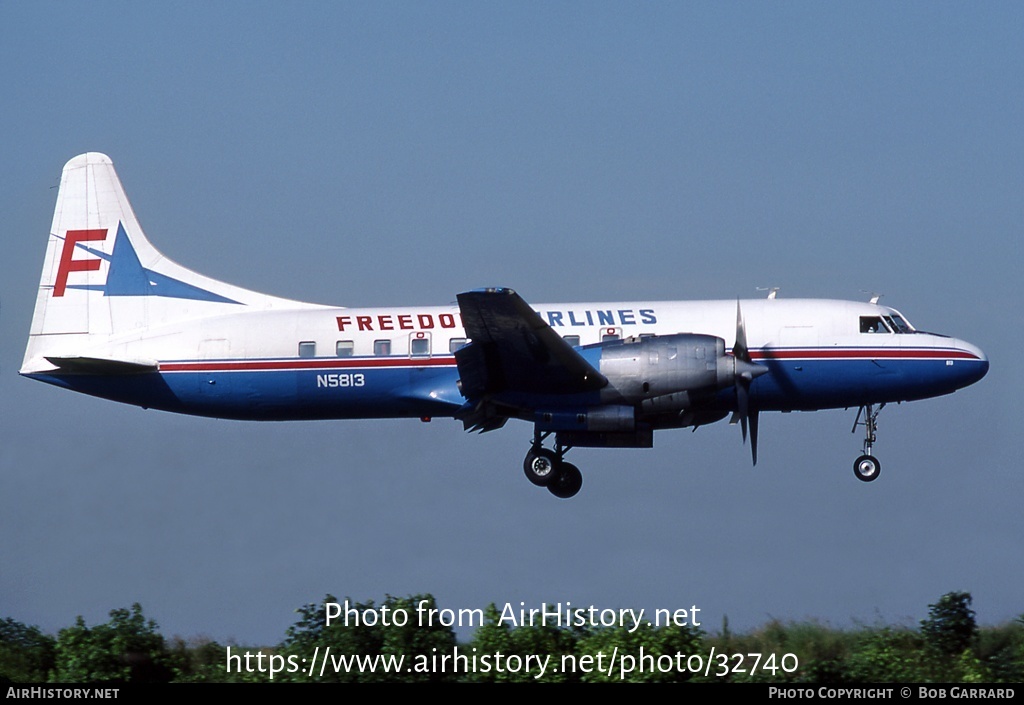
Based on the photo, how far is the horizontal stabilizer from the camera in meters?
27.9

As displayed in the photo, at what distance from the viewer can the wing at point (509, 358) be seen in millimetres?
24844

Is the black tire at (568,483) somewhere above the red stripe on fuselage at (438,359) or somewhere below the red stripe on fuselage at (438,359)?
below

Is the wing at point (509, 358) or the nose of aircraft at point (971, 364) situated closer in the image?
the wing at point (509, 358)

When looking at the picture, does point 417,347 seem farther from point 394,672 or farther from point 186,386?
point 394,672

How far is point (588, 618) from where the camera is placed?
23.8 meters

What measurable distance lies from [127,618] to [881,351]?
1421 cm

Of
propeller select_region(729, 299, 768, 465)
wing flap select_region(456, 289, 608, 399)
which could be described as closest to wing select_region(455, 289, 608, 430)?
wing flap select_region(456, 289, 608, 399)

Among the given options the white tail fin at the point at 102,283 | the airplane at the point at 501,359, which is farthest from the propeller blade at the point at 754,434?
the white tail fin at the point at 102,283

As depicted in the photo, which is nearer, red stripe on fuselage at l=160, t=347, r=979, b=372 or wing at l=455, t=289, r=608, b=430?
wing at l=455, t=289, r=608, b=430

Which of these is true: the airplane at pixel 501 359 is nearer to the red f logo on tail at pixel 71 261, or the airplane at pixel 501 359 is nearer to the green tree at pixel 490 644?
the red f logo on tail at pixel 71 261

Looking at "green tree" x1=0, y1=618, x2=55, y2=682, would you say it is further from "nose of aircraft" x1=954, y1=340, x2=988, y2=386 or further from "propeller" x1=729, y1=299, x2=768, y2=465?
"nose of aircraft" x1=954, y1=340, x2=988, y2=386

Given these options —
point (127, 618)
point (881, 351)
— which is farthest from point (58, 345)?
point (881, 351)

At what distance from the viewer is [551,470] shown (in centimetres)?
2741

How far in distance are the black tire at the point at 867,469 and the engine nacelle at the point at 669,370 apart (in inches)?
149
